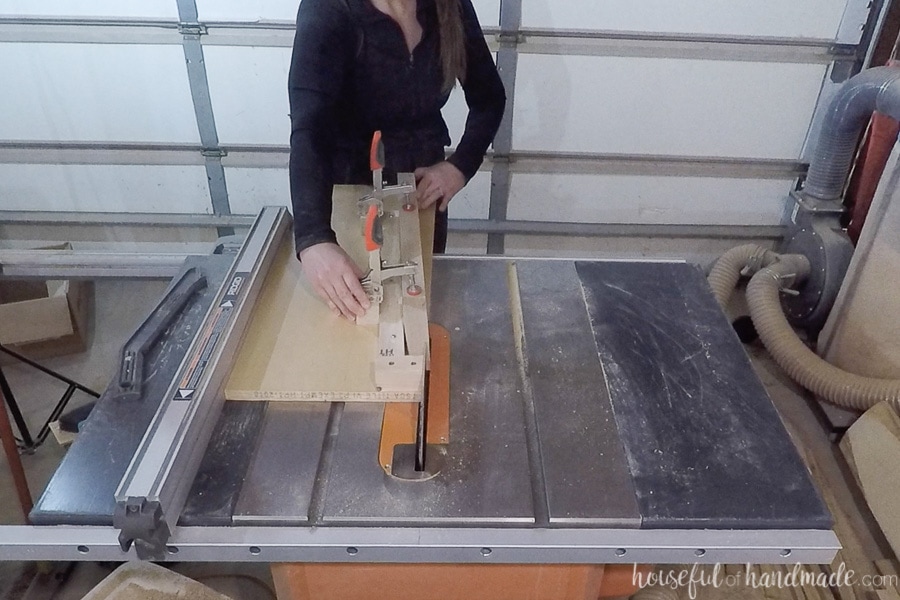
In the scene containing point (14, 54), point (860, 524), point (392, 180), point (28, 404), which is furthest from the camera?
point (14, 54)

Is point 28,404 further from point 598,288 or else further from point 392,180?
point 598,288

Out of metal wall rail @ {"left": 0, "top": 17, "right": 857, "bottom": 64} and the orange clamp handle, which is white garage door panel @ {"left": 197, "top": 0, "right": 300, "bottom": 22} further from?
the orange clamp handle

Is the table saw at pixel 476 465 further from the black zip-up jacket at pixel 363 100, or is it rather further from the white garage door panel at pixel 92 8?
the white garage door panel at pixel 92 8

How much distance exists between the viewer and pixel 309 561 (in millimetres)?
1008

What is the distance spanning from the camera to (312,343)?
4.14 ft

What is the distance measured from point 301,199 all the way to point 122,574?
2.92 feet

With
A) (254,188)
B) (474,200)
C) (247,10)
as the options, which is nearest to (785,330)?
(474,200)

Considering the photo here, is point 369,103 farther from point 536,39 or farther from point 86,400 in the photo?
point 86,400

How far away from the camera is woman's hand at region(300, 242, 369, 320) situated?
4.10 feet

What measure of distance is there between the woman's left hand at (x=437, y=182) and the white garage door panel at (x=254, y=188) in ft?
4.80

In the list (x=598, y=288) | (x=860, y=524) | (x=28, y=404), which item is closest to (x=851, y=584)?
(x=860, y=524)

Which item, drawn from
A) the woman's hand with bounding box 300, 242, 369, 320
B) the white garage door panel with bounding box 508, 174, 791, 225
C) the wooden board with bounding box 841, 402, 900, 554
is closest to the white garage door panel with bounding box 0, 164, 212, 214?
the white garage door panel with bounding box 508, 174, 791, 225

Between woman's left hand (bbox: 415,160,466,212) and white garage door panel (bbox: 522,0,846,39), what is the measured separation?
128 centimetres

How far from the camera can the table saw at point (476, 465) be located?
0.99 m
